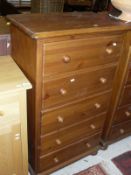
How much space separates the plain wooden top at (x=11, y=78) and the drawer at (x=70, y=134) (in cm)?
Answer: 42

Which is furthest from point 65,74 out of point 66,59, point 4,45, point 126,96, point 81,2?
point 81,2

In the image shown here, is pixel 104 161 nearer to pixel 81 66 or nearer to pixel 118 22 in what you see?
pixel 81 66

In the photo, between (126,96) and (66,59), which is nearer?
(66,59)

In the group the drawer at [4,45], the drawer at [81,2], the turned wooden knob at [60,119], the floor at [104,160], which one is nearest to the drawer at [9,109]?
the turned wooden knob at [60,119]

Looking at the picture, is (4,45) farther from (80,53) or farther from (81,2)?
(81,2)

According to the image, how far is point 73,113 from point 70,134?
0.18m

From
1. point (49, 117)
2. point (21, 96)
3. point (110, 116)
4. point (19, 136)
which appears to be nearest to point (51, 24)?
point (21, 96)

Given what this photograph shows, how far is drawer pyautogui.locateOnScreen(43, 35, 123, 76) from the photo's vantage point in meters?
1.00

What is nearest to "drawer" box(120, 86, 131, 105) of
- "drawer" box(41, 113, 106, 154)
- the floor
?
"drawer" box(41, 113, 106, 154)

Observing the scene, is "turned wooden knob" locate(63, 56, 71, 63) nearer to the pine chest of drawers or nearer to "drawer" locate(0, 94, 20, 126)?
the pine chest of drawers

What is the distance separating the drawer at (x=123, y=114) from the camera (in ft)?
5.26

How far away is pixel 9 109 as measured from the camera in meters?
1.00

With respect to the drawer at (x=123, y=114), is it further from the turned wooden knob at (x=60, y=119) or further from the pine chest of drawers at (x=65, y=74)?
the turned wooden knob at (x=60, y=119)

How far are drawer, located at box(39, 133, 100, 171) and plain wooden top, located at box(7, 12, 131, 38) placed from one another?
2.69 ft
